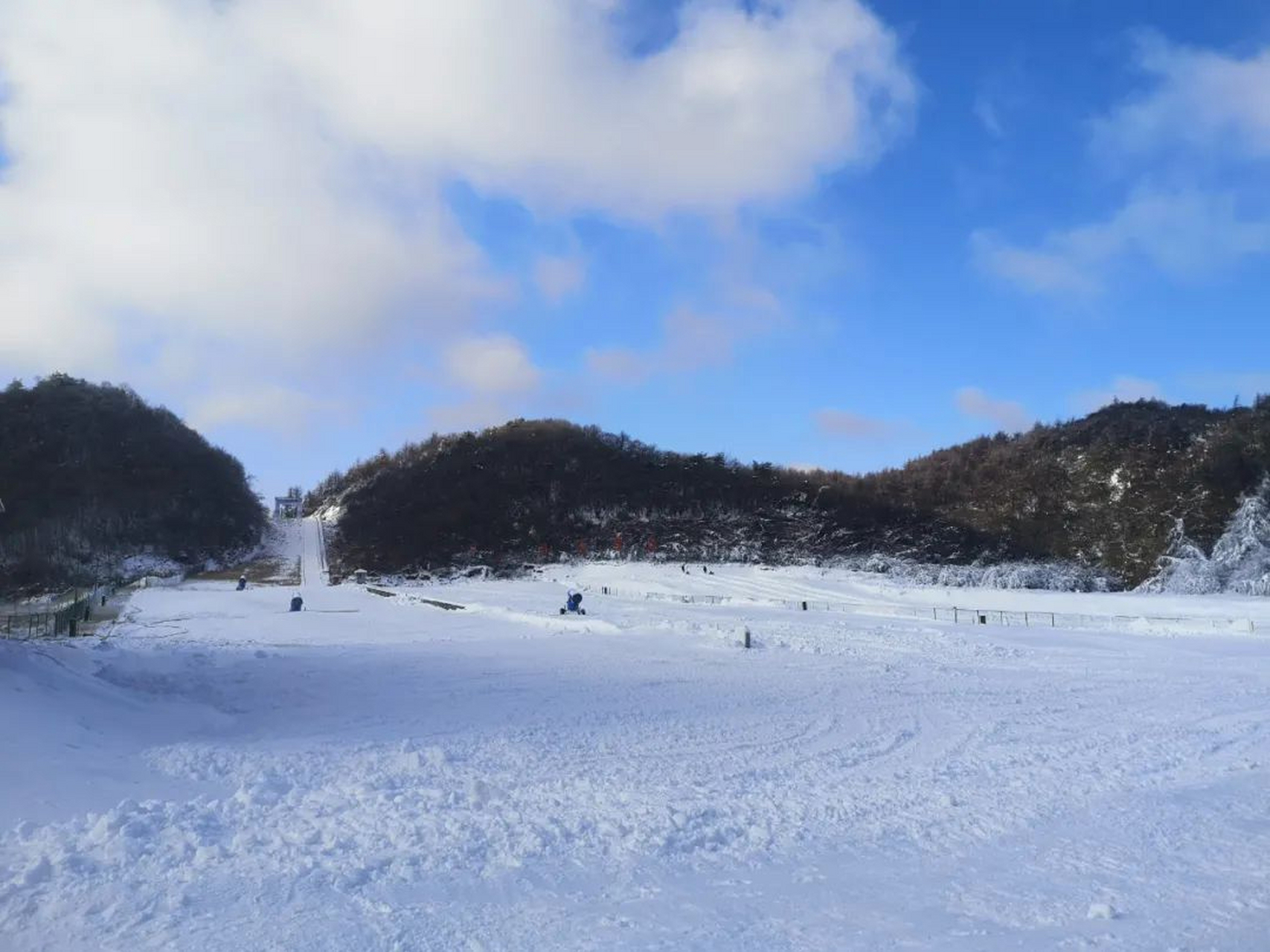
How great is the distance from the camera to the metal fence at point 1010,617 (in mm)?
25703

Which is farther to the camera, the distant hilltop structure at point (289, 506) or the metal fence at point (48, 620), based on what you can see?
the distant hilltop structure at point (289, 506)

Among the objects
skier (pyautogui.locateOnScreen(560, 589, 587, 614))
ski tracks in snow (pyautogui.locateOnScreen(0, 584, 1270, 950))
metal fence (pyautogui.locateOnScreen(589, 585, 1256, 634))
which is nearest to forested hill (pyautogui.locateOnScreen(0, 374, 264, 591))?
skier (pyautogui.locateOnScreen(560, 589, 587, 614))

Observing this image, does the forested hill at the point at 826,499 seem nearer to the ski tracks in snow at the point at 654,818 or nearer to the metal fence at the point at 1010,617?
the metal fence at the point at 1010,617

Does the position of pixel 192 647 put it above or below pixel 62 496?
below

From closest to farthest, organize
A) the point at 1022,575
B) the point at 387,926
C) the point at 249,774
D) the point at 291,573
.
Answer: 1. the point at 387,926
2. the point at 249,774
3. the point at 1022,575
4. the point at 291,573

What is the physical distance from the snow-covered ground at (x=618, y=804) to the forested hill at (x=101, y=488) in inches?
1803

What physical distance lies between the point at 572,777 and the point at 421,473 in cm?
7674

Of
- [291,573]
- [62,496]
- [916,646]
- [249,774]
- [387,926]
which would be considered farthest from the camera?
[62,496]

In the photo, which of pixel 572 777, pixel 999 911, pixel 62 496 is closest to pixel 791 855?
pixel 999 911

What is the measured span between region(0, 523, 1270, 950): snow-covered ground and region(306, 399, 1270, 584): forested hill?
132ft

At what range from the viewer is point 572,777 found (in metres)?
8.53

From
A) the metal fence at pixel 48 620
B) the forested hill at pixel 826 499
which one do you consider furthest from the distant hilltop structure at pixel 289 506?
the metal fence at pixel 48 620

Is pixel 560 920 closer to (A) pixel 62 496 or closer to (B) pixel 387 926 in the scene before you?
(B) pixel 387 926

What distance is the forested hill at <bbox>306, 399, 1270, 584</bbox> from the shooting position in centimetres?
5328
